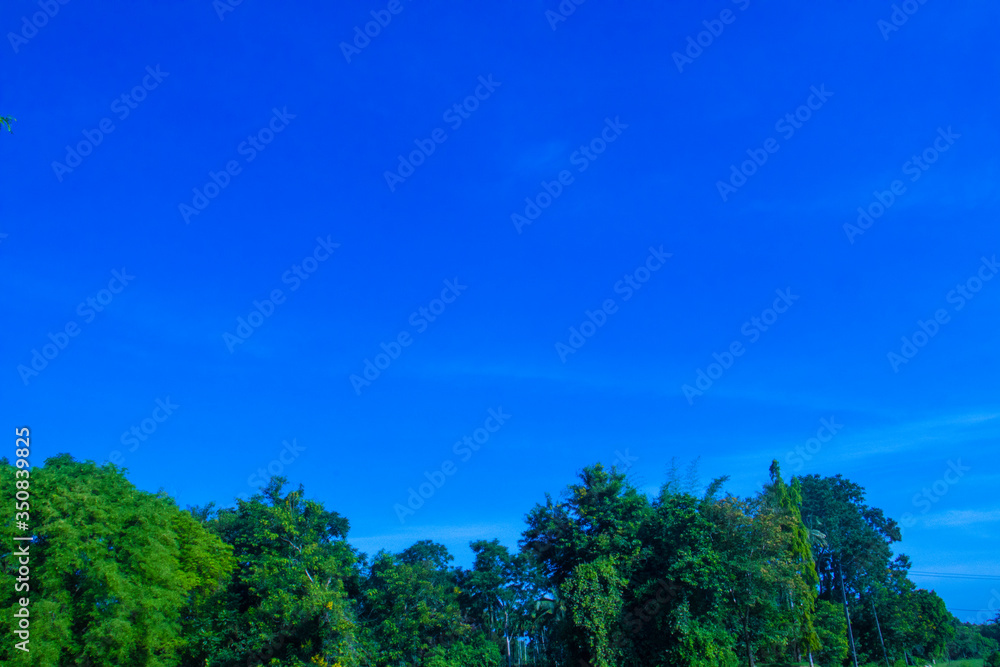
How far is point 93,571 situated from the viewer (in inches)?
1346

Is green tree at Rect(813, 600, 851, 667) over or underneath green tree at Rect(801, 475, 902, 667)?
underneath

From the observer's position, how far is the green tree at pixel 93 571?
33.1 meters

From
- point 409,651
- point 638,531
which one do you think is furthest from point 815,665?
point 409,651

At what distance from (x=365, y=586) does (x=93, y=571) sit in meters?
19.3

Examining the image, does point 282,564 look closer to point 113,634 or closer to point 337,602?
point 337,602

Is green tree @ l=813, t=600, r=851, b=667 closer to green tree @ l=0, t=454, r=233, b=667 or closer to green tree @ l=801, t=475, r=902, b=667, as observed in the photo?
green tree @ l=801, t=475, r=902, b=667

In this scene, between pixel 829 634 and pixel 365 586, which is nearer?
pixel 365 586

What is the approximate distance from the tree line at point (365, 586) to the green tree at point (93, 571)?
9cm

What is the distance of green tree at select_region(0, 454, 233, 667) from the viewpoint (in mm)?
33125

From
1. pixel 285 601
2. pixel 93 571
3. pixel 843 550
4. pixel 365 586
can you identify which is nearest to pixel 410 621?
pixel 365 586

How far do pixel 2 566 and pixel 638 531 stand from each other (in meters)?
34.0

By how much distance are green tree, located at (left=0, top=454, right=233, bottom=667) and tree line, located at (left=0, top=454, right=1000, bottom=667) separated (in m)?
0.09

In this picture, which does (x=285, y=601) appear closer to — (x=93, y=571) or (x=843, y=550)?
(x=93, y=571)

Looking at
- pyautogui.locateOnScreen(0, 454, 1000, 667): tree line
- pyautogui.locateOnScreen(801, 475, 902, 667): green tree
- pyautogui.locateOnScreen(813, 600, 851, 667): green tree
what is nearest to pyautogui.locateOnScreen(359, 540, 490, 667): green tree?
pyautogui.locateOnScreen(0, 454, 1000, 667): tree line
